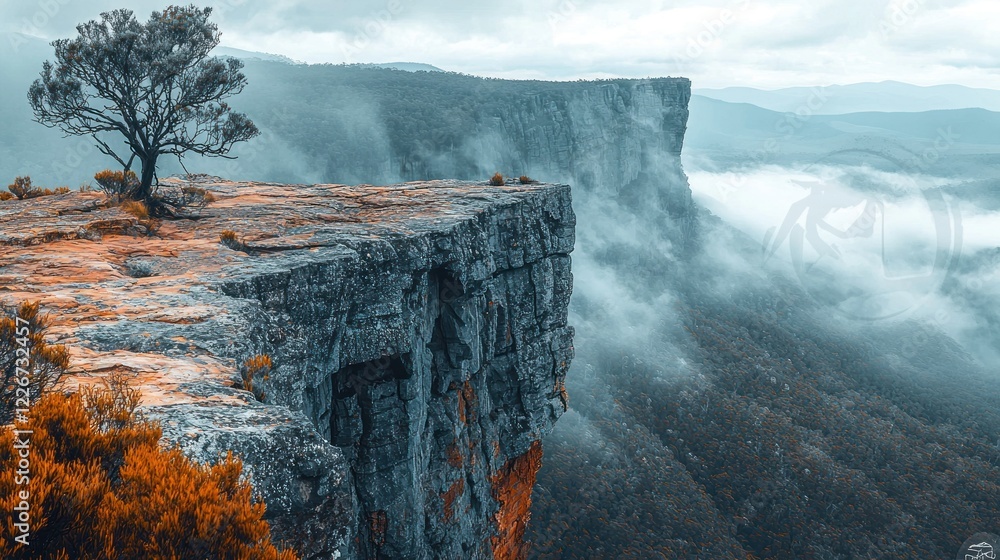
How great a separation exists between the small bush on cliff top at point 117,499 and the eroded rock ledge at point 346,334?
0.90 m

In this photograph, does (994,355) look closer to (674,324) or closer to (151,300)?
(674,324)

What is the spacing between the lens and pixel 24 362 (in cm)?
602

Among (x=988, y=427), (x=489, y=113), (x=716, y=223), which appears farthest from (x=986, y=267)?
(x=489, y=113)

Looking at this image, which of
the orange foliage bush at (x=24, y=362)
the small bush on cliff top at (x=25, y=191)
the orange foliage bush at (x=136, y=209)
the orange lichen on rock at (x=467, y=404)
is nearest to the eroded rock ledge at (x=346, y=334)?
the orange lichen on rock at (x=467, y=404)

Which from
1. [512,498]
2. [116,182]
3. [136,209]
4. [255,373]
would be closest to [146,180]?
[116,182]

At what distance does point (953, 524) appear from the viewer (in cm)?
6444

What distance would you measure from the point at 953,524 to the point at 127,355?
87.5 metres

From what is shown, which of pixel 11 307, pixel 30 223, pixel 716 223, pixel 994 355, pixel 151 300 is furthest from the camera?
pixel 716 223

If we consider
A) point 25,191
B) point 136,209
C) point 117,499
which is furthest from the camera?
point 25,191

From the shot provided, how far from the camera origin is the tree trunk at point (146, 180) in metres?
19.4

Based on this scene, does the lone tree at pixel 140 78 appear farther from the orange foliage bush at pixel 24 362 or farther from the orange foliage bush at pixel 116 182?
the orange foliage bush at pixel 24 362

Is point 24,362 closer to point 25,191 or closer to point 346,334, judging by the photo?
point 346,334

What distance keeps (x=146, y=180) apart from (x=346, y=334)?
32.6 feet

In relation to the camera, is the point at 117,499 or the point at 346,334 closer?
the point at 117,499
